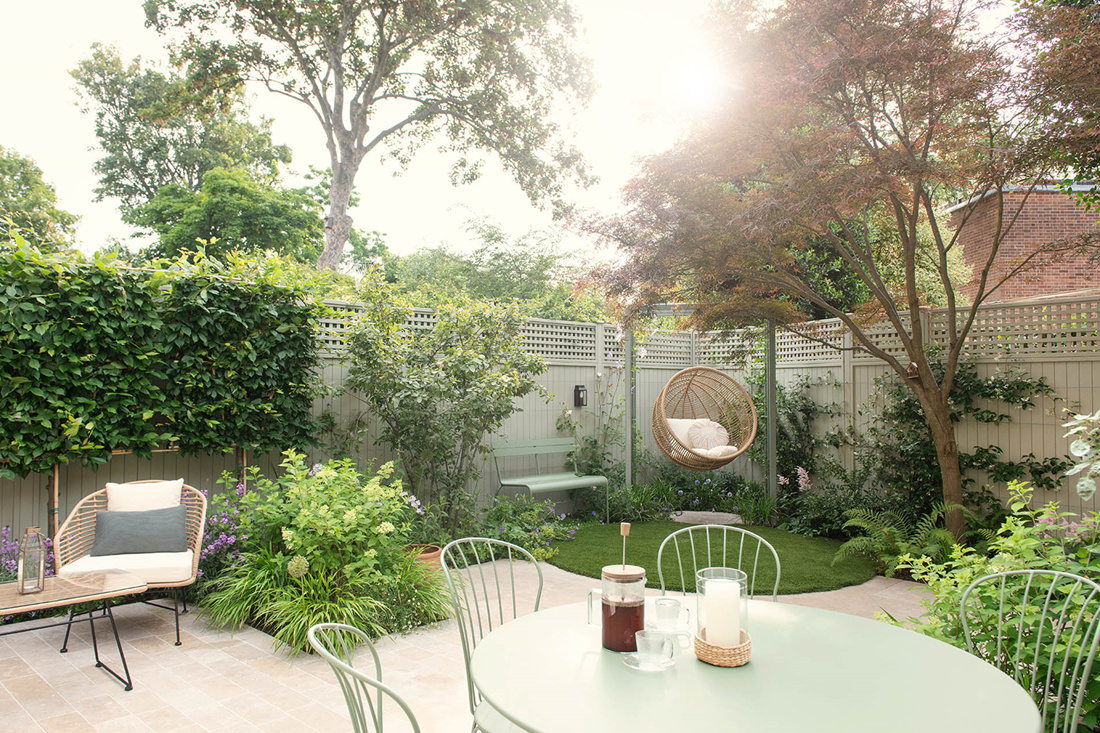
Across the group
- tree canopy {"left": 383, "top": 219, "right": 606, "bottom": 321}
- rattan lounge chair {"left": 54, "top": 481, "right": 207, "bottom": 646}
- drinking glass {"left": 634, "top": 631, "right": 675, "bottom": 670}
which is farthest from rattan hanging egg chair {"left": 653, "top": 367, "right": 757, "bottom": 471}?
tree canopy {"left": 383, "top": 219, "right": 606, "bottom": 321}

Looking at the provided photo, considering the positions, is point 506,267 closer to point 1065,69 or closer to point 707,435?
point 707,435

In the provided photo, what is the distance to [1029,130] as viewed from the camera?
→ 4160 millimetres

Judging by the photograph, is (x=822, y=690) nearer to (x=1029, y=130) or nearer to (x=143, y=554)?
(x=143, y=554)

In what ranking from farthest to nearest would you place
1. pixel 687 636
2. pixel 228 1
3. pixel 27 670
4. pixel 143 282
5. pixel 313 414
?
1. pixel 228 1
2. pixel 313 414
3. pixel 143 282
4. pixel 27 670
5. pixel 687 636

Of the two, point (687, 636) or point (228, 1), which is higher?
point (228, 1)

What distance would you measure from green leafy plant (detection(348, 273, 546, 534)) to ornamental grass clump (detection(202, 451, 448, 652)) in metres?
1.08

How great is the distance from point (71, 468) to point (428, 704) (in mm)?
2926

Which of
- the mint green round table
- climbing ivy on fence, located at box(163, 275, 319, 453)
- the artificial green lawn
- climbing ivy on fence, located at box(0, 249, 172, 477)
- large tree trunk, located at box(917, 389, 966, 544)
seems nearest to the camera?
the mint green round table

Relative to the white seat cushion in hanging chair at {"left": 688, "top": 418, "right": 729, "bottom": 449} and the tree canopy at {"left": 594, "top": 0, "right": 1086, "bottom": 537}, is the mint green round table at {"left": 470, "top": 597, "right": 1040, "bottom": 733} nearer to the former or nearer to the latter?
the tree canopy at {"left": 594, "top": 0, "right": 1086, "bottom": 537}

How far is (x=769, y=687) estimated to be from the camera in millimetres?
1320

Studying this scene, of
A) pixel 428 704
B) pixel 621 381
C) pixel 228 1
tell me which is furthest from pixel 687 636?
pixel 228 1

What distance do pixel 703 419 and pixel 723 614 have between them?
5939 millimetres

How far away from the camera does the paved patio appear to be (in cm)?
256

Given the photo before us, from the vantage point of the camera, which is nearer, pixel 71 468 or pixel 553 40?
pixel 71 468
